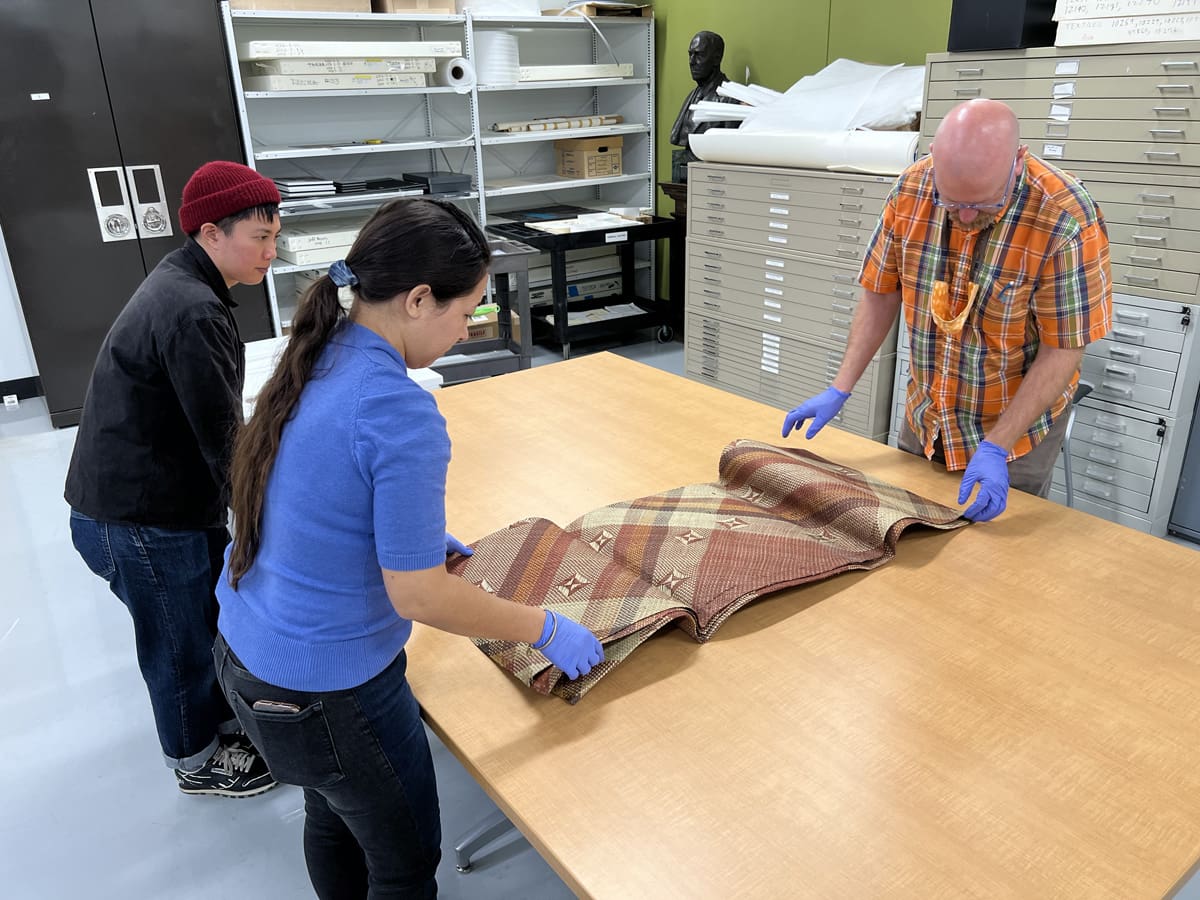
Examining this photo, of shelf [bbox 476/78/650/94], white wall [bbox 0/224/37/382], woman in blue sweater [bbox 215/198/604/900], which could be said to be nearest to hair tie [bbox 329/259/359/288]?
woman in blue sweater [bbox 215/198/604/900]

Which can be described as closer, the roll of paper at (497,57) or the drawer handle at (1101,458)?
the drawer handle at (1101,458)

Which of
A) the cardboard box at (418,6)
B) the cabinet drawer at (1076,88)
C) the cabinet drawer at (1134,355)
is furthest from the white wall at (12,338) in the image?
the cabinet drawer at (1134,355)

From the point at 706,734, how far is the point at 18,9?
431 cm

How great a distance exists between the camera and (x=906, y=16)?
380cm

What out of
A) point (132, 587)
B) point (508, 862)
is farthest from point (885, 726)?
point (132, 587)

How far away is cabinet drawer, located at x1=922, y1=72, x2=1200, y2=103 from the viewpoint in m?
2.50

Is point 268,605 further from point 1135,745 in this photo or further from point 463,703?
point 1135,745

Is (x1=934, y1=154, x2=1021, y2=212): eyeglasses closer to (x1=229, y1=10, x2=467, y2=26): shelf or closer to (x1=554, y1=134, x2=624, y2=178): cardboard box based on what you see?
(x1=229, y1=10, x2=467, y2=26): shelf

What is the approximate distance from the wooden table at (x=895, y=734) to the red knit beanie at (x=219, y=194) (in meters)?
0.76

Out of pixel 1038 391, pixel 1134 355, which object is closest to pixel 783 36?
pixel 1134 355

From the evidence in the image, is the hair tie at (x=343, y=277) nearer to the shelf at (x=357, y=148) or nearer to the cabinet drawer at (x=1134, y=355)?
the cabinet drawer at (x=1134, y=355)

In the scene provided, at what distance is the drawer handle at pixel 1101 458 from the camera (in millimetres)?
2936

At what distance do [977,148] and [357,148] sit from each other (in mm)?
3594

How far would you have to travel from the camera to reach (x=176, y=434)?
5.43 feet
